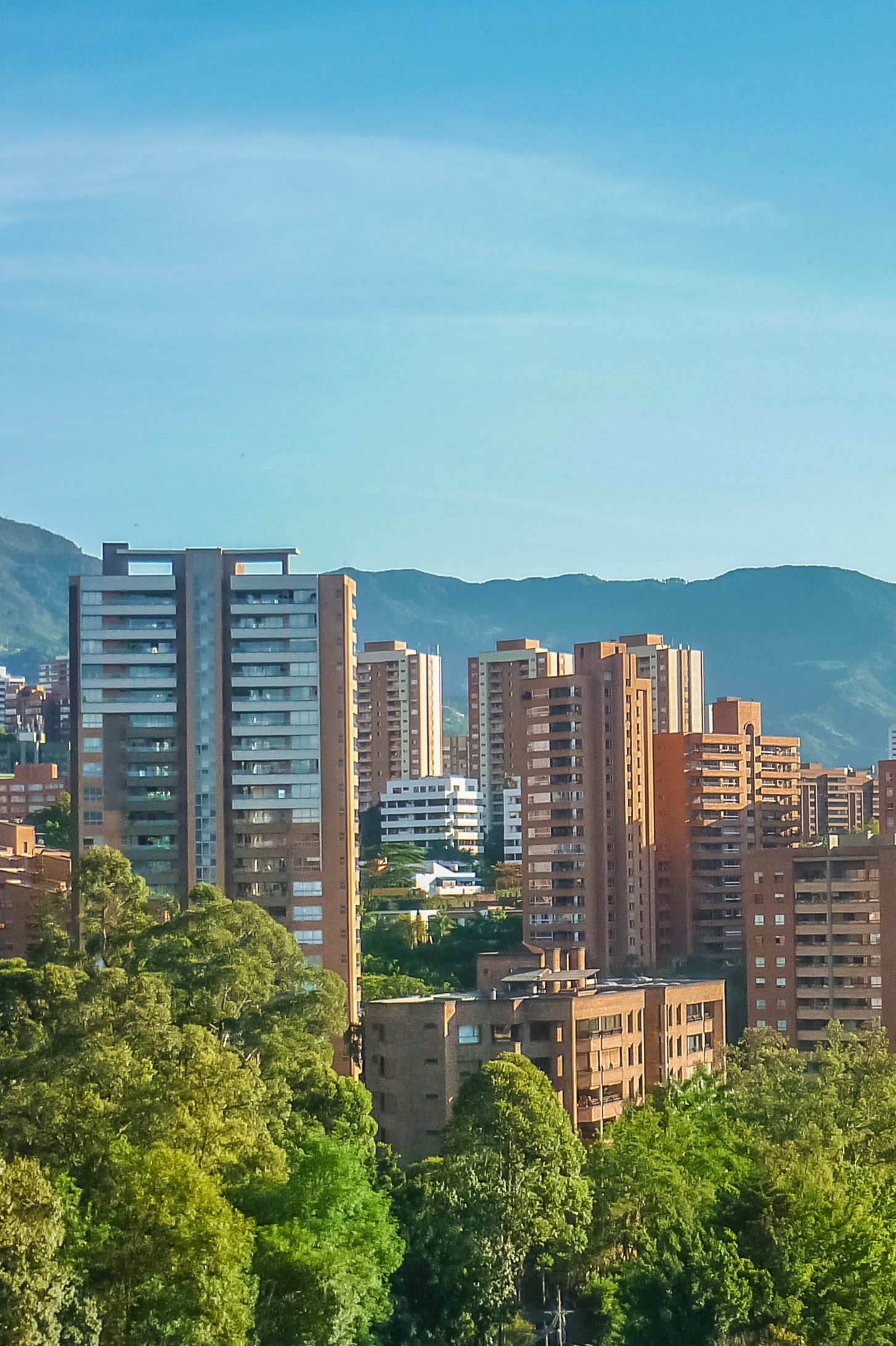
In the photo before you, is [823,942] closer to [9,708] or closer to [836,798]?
[836,798]

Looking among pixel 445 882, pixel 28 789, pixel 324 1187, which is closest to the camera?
pixel 324 1187

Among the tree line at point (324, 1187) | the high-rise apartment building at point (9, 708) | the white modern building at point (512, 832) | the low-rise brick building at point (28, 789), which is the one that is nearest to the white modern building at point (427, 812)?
the white modern building at point (512, 832)

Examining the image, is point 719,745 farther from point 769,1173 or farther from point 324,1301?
point 324,1301

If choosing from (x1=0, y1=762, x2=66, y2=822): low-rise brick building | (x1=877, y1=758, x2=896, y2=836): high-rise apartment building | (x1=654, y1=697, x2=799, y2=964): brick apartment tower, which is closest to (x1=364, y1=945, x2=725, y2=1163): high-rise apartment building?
(x1=654, y1=697, x2=799, y2=964): brick apartment tower

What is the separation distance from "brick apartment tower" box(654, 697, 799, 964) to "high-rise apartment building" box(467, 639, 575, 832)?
2790 cm

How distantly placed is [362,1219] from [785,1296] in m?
8.13

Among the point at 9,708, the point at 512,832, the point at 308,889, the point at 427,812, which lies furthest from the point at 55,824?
the point at 9,708

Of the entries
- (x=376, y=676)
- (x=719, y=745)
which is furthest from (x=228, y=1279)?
(x=376, y=676)

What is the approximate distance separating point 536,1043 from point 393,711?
82969 millimetres

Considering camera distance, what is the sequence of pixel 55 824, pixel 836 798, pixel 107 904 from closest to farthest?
pixel 107 904, pixel 55 824, pixel 836 798

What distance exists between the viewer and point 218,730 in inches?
2174

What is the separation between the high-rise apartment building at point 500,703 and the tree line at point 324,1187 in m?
74.7

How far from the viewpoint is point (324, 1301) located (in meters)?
31.3

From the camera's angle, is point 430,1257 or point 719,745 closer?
point 430,1257
